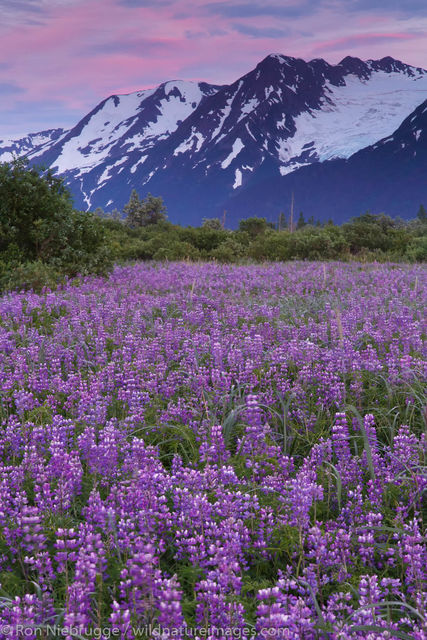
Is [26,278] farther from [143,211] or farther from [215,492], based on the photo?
[143,211]

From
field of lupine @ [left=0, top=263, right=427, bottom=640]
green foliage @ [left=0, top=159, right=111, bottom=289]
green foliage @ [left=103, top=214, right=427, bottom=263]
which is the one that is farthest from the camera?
green foliage @ [left=103, top=214, right=427, bottom=263]

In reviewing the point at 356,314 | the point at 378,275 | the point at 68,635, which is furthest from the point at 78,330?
the point at 378,275

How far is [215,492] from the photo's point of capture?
264 centimetres

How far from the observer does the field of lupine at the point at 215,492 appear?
1843mm

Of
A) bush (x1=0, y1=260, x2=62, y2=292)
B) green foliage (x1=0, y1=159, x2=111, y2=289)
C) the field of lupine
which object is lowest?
the field of lupine

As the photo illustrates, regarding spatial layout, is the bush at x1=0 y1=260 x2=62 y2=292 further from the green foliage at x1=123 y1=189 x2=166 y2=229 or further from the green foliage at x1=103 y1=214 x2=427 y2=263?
the green foliage at x1=123 y1=189 x2=166 y2=229

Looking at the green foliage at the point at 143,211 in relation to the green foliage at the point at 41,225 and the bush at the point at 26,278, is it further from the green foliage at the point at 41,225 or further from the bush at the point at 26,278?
the bush at the point at 26,278

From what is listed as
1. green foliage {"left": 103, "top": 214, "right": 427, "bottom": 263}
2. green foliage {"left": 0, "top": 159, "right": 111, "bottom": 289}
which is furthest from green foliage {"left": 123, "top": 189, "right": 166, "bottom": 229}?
green foliage {"left": 0, "top": 159, "right": 111, "bottom": 289}

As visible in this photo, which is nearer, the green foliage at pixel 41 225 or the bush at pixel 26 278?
the bush at pixel 26 278

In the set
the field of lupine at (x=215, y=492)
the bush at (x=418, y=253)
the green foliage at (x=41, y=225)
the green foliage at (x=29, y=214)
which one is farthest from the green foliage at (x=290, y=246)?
the field of lupine at (x=215, y=492)

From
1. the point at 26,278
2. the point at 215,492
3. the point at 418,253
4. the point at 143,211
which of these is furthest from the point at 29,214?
the point at 143,211

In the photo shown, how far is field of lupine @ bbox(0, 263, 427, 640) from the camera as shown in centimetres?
184

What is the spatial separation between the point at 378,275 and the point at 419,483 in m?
9.77

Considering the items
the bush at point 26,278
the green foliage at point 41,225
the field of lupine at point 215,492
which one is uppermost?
the green foliage at point 41,225
